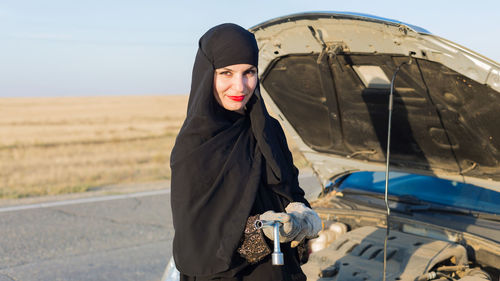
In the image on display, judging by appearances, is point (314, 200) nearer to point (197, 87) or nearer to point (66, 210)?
point (197, 87)

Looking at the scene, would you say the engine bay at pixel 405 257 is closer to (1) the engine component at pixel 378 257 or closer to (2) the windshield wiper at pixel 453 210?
(1) the engine component at pixel 378 257

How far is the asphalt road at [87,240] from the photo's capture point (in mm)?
5434

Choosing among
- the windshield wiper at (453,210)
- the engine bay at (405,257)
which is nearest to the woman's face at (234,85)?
the engine bay at (405,257)

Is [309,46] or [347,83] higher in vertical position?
[309,46]

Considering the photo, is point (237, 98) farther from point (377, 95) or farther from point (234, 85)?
point (377, 95)

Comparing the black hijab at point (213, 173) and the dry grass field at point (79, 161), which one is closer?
the black hijab at point (213, 173)

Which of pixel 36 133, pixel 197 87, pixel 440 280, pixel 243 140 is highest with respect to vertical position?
pixel 197 87

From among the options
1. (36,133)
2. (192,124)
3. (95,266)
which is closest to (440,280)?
(192,124)

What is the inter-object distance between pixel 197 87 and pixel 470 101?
163 centimetres

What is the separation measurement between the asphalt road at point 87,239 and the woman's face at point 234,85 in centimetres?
252

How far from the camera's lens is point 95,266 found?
5.57m

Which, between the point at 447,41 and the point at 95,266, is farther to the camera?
the point at 95,266

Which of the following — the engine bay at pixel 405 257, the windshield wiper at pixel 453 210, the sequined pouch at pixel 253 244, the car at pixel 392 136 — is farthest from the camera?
the windshield wiper at pixel 453 210

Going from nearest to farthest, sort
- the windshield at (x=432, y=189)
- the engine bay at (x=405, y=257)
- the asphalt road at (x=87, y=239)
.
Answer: the engine bay at (x=405, y=257), the windshield at (x=432, y=189), the asphalt road at (x=87, y=239)
